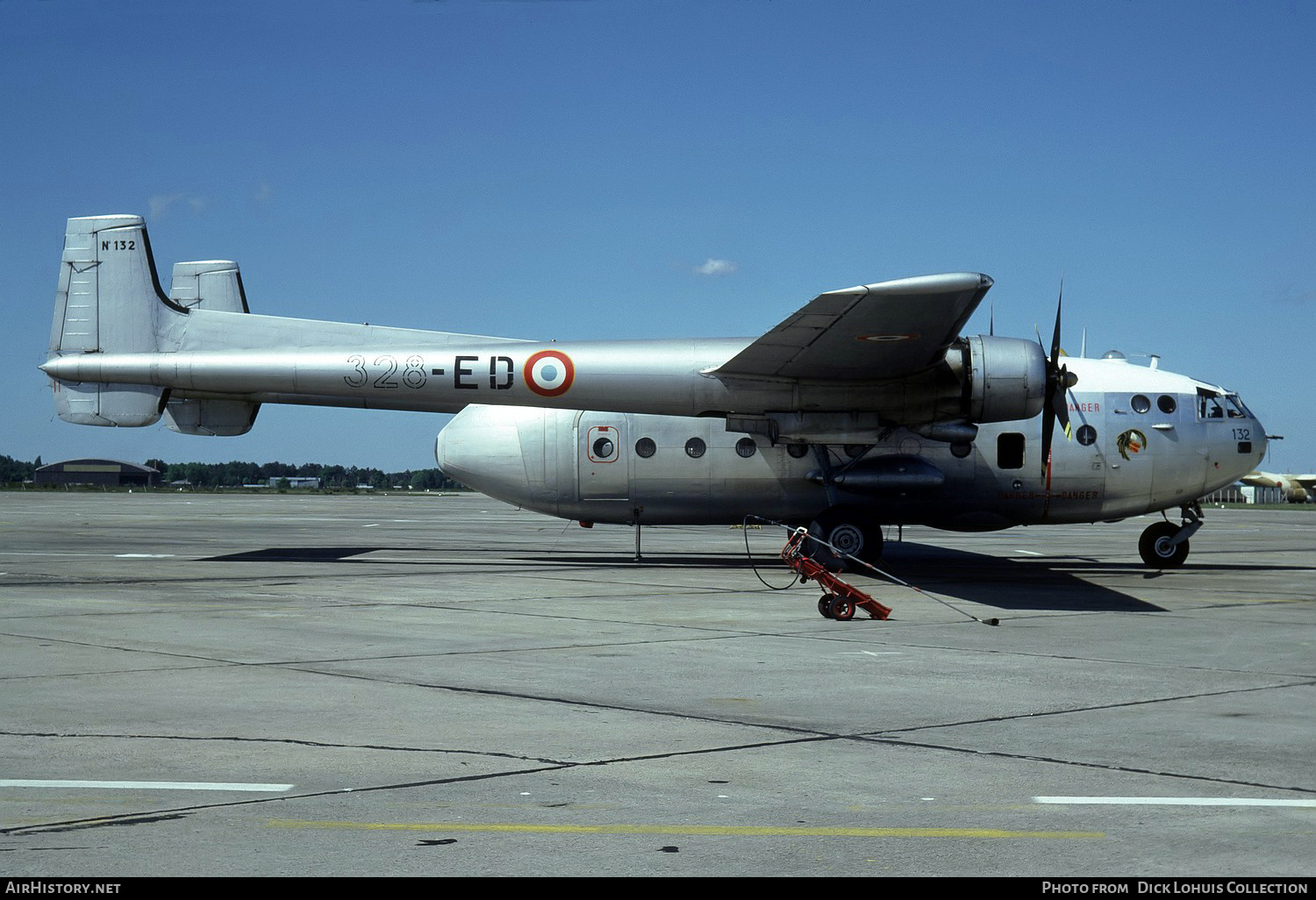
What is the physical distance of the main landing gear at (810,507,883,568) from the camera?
936 inches

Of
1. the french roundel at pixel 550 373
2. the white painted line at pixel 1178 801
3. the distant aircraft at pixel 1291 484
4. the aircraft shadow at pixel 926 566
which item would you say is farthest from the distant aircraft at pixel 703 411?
the distant aircraft at pixel 1291 484

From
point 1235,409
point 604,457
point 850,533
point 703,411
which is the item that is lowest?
point 850,533

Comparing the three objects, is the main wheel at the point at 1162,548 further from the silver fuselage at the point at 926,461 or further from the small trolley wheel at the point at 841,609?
the small trolley wheel at the point at 841,609

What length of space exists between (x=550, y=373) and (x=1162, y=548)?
1416 centimetres

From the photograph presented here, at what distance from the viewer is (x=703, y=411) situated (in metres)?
23.3

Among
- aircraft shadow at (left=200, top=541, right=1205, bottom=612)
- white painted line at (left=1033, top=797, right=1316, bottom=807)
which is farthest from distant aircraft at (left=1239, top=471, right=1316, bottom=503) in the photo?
white painted line at (left=1033, top=797, right=1316, bottom=807)

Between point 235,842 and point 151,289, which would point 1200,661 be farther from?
point 151,289

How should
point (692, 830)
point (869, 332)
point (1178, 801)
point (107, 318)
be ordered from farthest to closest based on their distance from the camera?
point (107, 318)
point (869, 332)
point (1178, 801)
point (692, 830)

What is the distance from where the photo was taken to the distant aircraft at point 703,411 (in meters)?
22.8

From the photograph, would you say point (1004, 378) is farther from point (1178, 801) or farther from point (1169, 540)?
point (1178, 801)

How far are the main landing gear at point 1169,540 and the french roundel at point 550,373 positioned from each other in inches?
526

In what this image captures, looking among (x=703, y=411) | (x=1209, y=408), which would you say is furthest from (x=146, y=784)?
(x=1209, y=408)

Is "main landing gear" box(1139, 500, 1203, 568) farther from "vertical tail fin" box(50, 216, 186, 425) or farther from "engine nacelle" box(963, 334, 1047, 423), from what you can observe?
"vertical tail fin" box(50, 216, 186, 425)

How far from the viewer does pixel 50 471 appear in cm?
19525
